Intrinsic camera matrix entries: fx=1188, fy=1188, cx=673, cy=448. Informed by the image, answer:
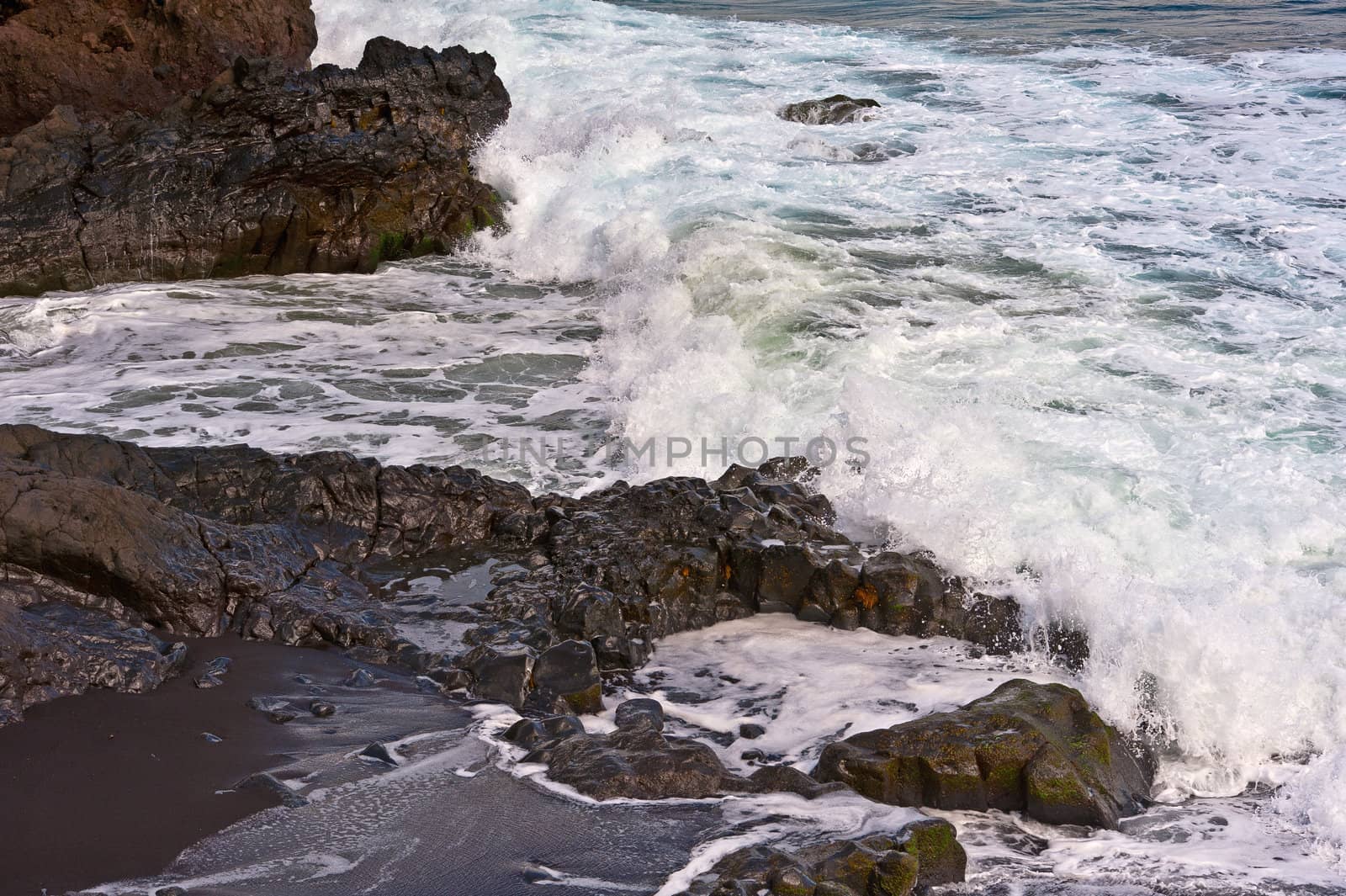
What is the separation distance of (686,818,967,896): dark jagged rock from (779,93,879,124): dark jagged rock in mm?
13495

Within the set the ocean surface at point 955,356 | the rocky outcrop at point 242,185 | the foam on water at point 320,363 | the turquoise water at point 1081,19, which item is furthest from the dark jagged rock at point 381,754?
→ the turquoise water at point 1081,19

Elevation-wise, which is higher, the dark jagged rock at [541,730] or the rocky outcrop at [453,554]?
the rocky outcrop at [453,554]

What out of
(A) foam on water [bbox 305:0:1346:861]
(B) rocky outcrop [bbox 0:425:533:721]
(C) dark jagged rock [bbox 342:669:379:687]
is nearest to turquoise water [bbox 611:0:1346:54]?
(A) foam on water [bbox 305:0:1346:861]

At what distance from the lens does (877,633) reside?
5.40m

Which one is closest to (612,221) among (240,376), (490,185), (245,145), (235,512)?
(490,185)

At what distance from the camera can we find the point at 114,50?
41.3 feet

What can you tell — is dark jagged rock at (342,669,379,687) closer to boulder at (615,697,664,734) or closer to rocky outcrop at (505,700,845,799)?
rocky outcrop at (505,700,845,799)

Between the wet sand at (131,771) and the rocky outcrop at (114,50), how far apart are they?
9.47m

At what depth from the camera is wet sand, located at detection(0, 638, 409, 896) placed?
3268 mm

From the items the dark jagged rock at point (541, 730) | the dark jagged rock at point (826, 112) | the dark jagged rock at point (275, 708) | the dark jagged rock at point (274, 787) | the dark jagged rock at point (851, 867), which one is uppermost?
the dark jagged rock at point (826, 112)

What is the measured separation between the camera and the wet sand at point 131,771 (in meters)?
3.27

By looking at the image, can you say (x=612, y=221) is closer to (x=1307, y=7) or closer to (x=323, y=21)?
(x=323, y=21)

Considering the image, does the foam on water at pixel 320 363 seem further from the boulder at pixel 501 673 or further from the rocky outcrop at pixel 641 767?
the rocky outcrop at pixel 641 767

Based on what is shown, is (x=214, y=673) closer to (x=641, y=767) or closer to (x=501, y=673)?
(x=501, y=673)
